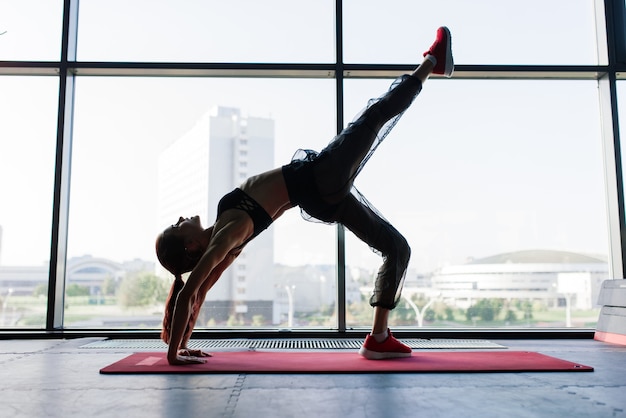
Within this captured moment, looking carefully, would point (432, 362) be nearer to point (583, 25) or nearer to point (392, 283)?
point (392, 283)

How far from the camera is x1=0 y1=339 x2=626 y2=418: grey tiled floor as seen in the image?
4.96 feet

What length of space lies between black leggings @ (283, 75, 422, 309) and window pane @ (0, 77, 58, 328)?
7.01 ft

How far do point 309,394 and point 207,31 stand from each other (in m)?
3.03

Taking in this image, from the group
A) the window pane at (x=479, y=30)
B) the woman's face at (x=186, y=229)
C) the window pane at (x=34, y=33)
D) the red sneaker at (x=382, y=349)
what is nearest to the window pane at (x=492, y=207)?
the window pane at (x=479, y=30)

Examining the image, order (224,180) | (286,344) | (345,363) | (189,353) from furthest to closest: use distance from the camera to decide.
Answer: (224,180) < (286,344) < (189,353) < (345,363)

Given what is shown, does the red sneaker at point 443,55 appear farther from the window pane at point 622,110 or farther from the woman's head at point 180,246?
the window pane at point 622,110

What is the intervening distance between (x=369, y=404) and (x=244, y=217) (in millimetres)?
1115

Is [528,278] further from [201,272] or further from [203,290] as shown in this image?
[201,272]

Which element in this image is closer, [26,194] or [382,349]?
[382,349]

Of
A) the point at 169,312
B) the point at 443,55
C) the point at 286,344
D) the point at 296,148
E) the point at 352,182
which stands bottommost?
the point at 286,344

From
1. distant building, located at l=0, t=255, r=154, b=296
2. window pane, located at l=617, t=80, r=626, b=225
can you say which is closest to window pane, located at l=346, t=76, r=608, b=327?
window pane, located at l=617, t=80, r=626, b=225

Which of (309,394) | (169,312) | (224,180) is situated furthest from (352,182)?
(224,180)

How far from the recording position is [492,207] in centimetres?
388

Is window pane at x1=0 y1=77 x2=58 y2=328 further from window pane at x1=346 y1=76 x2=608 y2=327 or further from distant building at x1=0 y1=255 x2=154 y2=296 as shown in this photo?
window pane at x1=346 y1=76 x2=608 y2=327
